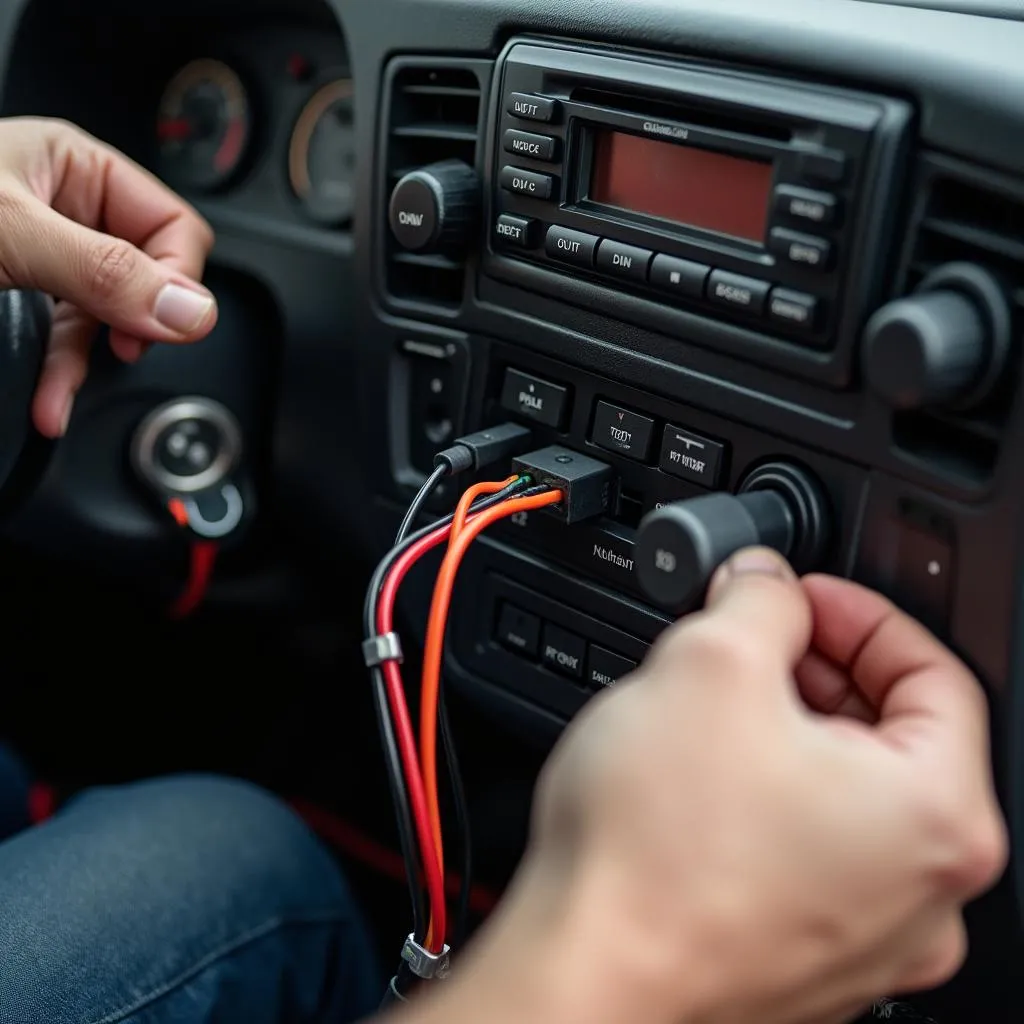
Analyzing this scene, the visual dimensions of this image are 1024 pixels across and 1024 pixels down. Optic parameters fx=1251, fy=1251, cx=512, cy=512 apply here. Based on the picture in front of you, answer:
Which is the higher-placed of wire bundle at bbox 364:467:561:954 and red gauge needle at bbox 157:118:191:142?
red gauge needle at bbox 157:118:191:142

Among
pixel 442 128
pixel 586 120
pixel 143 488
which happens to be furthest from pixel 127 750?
pixel 586 120

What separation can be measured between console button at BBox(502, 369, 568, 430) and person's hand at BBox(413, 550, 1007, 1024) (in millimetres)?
344

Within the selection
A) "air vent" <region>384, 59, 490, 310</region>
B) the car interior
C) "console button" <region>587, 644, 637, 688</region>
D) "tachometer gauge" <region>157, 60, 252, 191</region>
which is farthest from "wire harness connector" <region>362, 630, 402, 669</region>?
"tachometer gauge" <region>157, 60, 252, 191</region>

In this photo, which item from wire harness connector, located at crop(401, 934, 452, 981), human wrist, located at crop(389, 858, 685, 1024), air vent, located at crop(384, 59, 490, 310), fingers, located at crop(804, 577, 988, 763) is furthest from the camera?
air vent, located at crop(384, 59, 490, 310)

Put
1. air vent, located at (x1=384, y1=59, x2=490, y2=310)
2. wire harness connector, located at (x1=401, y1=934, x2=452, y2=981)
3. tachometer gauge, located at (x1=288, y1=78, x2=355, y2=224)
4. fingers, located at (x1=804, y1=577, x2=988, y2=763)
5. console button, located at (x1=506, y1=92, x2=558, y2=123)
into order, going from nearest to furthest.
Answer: fingers, located at (x1=804, y1=577, x2=988, y2=763) < wire harness connector, located at (x1=401, y1=934, x2=452, y2=981) < console button, located at (x1=506, y1=92, x2=558, y2=123) < air vent, located at (x1=384, y1=59, x2=490, y2=310) < tachometer gauge, located at (x1=288, y1=78, x2=355, y2=224)

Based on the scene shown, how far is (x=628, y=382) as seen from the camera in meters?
0.80

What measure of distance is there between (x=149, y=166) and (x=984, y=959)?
102 cm

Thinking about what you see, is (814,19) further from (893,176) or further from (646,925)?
(646,925)

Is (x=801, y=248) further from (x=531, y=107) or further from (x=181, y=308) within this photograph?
(x=181, y=308)

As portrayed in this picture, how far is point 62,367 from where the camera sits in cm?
99

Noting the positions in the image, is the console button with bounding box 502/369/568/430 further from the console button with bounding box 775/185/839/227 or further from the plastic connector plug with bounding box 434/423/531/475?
the console button with bounding box 775/185/839/227

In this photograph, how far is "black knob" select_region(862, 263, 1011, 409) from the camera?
23.4 inches

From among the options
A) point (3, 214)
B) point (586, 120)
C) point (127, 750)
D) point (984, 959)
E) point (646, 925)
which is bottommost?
point (127, 750)

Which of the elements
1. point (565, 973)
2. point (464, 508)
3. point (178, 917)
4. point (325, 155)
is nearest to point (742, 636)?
→ point (565, 973)
